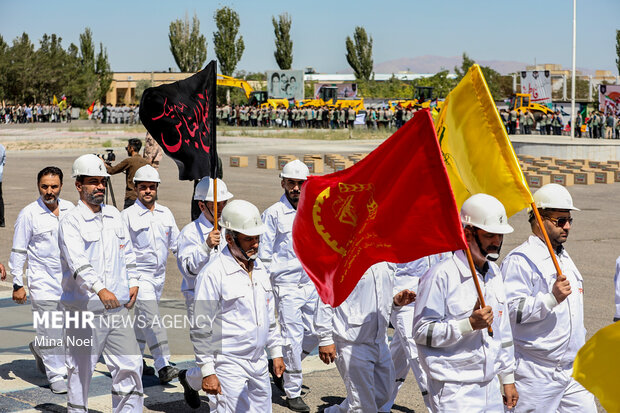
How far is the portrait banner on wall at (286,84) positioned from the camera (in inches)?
2992

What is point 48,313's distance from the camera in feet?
28.3

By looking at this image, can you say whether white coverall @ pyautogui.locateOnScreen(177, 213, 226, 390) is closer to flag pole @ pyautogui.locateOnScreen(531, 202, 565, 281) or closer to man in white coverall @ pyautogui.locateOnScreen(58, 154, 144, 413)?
man in white coverall @ pyautogui.locateOnScreen(58, 154, 144, 413)

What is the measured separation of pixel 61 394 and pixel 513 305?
14.4ft

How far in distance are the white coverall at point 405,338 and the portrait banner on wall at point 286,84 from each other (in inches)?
2681

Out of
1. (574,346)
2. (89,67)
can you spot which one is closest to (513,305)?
(574,346)

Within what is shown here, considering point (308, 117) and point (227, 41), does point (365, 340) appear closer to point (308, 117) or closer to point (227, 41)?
point (308, 117)

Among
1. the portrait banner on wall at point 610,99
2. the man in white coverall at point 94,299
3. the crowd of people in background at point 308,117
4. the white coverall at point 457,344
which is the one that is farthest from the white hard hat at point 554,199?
the crowd of people in background at point 308,117

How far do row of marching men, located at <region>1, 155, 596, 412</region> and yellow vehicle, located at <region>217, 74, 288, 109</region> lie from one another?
5315cm

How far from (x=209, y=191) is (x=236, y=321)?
8.63ft

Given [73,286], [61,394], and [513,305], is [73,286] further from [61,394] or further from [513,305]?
[513,305]

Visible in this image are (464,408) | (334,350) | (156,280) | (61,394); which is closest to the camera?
(464,408)

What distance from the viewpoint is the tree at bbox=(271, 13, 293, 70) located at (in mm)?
99062

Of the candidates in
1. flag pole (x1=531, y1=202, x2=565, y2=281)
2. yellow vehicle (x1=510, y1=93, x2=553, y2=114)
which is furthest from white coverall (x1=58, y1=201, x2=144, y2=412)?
yellow vehicle (x1=510, y1=93, x2=553, y2=114)

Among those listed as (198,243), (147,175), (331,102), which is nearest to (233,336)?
(198,243)
